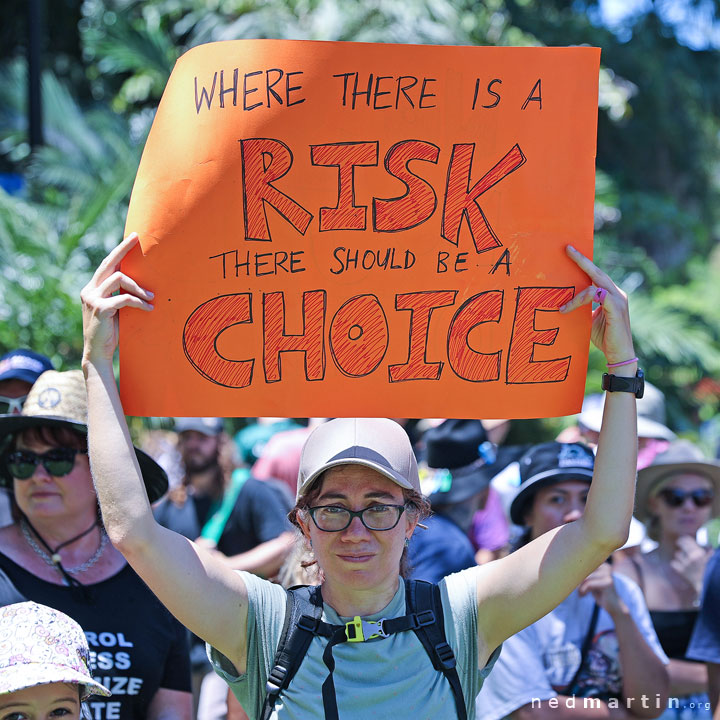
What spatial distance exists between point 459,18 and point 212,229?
9120mm

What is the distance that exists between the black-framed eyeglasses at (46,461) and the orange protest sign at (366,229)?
612 mm

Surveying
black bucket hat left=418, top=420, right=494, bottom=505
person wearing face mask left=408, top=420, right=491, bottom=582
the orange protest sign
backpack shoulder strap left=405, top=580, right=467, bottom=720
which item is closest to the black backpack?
backpack shoulder strap left=405, top=580, right=467, bottom=720

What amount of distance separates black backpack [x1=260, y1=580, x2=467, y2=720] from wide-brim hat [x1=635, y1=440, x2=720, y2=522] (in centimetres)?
216

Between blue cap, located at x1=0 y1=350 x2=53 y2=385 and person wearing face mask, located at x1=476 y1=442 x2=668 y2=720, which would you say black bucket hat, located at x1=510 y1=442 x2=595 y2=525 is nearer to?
person wearing face mask, located at x1=476 y1=442 x2=668 y2=720

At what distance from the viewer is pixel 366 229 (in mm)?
2221

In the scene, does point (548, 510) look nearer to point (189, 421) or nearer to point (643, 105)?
point (189, 421)

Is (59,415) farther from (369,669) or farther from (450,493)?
(450,493)

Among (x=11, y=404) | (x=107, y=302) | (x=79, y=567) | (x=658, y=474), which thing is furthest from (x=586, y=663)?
(x=11, y=404)

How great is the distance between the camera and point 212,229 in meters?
2.20

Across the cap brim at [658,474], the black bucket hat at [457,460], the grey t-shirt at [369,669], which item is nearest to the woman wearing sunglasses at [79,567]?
the grey t-shirt at [369,669]

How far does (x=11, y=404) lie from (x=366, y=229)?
1817 mm

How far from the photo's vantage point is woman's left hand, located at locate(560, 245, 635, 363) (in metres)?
2.12

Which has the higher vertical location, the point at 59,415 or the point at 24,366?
the point at 24,366

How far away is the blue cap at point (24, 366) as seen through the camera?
11.4 ft
